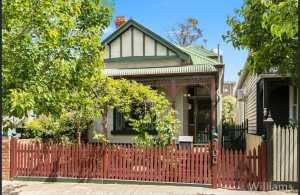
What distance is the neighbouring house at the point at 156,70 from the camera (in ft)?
55.0

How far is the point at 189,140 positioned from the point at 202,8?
338 inches

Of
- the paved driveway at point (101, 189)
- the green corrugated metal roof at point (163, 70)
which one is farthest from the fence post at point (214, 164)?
the green corrugated metal roof at point (163, 70)

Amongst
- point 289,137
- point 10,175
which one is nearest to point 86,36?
point 10,175

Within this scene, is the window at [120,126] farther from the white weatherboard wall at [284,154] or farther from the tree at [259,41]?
the tree at [259,41]

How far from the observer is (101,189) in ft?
31.2

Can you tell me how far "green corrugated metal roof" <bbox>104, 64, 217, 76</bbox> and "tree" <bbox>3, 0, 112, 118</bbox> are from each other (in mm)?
A: 7808

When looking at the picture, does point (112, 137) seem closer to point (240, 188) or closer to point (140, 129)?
point (140, 129)

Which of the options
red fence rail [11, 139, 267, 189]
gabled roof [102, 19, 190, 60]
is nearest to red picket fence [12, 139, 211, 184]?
red fence rail [11, 139, 267, 189]

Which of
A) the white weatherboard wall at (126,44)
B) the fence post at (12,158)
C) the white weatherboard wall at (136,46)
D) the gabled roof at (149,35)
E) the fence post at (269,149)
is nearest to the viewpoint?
the fence post at (269,149)

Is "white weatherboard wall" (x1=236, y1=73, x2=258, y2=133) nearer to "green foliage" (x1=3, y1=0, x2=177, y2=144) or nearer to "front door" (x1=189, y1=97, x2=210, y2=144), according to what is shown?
"front door" (x1=189, y1=97, x2=210, y2=144)

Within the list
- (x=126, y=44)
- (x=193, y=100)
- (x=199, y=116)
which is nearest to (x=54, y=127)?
(x=126, y=44)

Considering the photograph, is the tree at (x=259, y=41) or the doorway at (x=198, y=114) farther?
the doorway at (x=198, y=114)

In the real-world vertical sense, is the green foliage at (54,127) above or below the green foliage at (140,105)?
below

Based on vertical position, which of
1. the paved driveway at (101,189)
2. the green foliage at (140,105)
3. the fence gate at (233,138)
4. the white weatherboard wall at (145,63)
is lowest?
the paved driveway at (101,189)
